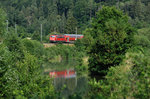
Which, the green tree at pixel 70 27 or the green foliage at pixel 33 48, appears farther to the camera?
the green tree at pixel 70 27

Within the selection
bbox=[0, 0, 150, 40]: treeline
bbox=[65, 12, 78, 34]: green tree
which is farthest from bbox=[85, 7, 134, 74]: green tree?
bbox=[65, 12, 78, 34]: green tree

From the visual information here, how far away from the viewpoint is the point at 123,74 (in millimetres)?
18453

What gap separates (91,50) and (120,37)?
4.63 meters

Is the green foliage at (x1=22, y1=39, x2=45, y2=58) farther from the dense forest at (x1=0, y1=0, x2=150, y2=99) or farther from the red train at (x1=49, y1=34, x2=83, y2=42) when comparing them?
the red train at (x1=49, y1=34, x2=83, y2=42)

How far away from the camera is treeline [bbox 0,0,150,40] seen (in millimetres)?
125188

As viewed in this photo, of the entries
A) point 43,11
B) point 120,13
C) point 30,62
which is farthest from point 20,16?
point 30,62

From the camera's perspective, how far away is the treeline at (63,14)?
125188 mm

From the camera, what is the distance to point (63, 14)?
143875 millimetres

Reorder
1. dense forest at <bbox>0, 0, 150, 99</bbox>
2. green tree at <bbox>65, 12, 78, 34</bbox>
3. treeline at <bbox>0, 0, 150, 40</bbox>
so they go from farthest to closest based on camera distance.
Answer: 1. treeline at <bbox>0, 0, 150, 40</bbox>
2. green tree at <bbox>65, 12, 78, 34</bbox>
3. dense forest at <bbox>0, 0, 150, 99</bbox>

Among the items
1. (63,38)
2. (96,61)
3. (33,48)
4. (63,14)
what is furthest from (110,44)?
(63,14)

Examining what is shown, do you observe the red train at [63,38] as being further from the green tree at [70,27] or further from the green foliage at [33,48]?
the green tree at [70,27]

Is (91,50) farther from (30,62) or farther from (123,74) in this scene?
(123,74)

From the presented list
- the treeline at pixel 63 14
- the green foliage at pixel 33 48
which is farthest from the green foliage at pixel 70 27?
the green foliage at pixel 33 48

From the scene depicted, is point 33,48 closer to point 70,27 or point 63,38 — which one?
point 63,38
